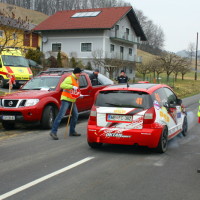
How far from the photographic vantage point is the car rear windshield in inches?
301

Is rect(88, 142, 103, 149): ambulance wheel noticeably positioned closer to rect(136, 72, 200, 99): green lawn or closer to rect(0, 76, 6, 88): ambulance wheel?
rect(0, 76, 6, 88): ambulance wheel

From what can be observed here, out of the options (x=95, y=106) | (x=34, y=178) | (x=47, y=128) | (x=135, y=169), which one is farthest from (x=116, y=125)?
(x=47, y=128)

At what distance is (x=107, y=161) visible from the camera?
704cm

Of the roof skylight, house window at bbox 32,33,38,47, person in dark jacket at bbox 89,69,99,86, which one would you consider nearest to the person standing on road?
person in dark jacket at bbox 89,69,99,86

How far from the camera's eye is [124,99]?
25.6ft

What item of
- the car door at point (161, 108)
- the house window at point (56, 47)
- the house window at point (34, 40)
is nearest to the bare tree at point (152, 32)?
the house window at point (34, 40)

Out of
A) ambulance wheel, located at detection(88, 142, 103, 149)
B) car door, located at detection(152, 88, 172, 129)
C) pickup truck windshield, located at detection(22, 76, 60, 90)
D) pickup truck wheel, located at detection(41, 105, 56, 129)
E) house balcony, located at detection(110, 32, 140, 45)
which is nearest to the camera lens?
car door, located at detection(152, 88, 172, 129)

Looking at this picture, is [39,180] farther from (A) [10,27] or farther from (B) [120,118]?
(A) [10,27]

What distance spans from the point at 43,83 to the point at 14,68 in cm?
1212

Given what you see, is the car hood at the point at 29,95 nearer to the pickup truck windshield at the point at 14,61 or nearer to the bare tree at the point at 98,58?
the pickup truck windshield at the point at 14,61

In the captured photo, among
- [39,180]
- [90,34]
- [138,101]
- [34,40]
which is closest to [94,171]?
[39,180]

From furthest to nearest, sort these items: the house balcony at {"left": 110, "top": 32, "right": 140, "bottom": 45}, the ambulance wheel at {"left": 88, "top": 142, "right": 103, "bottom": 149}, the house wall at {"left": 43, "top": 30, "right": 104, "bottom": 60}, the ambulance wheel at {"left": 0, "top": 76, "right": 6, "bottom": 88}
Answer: the house balcony at {"left": 110, "top": 32, "right": 140, "bottom": 45} < the house wall at {"left": 43, "top": 30, "right": 104, "bottom": 60} < the ambulance wheel at {"left": 0, "top": 76, "right": 6, "bottom": 88} < the ambulance wheel at {"left": 88, "top": 142, "right": 103, "bottom": 149}

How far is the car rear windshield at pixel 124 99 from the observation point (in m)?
7.64

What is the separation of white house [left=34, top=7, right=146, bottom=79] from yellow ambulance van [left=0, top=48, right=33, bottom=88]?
19.6m
